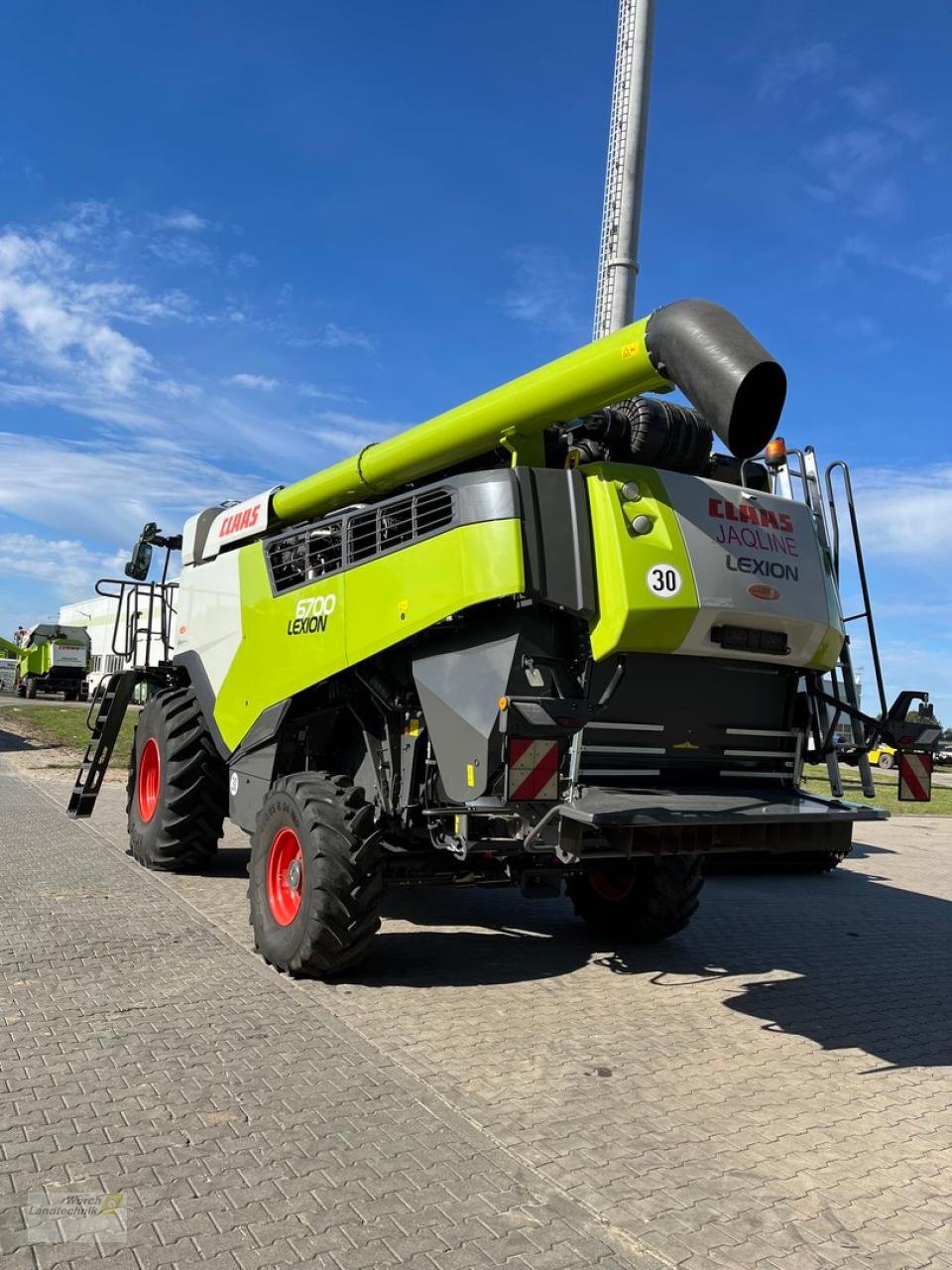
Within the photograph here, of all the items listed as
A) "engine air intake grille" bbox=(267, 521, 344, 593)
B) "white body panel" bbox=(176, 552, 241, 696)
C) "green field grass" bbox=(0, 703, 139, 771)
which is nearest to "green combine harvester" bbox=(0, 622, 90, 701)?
"green field grass" bbox=(0, 703, 139, 771)

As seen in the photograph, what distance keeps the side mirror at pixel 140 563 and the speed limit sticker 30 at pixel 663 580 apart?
6.29m

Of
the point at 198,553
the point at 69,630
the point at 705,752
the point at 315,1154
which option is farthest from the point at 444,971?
the point at 69,630

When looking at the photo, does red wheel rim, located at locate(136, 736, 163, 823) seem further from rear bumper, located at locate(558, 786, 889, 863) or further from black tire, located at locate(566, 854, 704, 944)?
rear bumper, located at locate(558, 786, 889, 863)

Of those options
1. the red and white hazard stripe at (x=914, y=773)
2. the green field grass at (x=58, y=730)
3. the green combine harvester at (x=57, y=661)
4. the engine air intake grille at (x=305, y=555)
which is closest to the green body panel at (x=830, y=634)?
the red and white hazard stripe at (x=914, y=773)

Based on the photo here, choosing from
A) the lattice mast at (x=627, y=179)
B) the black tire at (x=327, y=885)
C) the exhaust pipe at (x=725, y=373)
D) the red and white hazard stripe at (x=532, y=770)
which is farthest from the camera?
the lattice mast at (x=627, y=179)

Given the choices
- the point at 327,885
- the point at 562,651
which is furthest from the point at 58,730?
the point at 562,651

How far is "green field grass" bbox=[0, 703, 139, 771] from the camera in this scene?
59.6ft

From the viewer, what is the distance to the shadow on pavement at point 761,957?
574 centimetres

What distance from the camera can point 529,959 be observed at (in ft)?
21.5

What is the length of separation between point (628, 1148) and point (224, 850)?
6.80m

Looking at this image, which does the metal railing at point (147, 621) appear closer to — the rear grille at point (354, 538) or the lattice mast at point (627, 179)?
the rear grille at point (354, 538)

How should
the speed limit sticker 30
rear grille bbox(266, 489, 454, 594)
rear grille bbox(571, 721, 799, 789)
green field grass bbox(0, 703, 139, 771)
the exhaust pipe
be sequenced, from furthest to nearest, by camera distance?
green field grass bbox(0, 703, 139, 771) → rear grille bbox(266, 489, 454, 594) → rear grille bbox(571, 721, 799, 789) → the speed limit sticker 30 → the exhaust pipe

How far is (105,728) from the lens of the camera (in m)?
9.77

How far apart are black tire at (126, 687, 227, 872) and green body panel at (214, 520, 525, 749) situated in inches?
23.1
